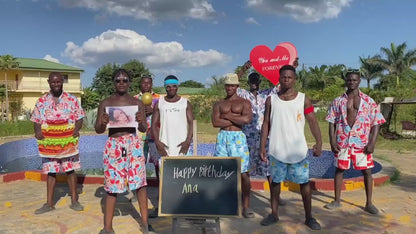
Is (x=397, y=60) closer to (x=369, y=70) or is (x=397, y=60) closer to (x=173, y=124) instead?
(x=369, y=70)

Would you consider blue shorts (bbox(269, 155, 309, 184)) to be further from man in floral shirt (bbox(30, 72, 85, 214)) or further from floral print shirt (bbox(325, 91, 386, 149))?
man in floral shirt (bbox(30, 72, 85, 214))

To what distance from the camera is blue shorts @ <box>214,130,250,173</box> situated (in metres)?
4.28

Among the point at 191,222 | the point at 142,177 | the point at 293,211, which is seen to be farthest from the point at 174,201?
the point at 293,211

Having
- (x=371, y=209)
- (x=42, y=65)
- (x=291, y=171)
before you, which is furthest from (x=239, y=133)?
(x=42, y=65)

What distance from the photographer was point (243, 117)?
4258mm

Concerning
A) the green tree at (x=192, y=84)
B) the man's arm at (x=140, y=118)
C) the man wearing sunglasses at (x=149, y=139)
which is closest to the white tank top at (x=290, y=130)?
the man's arm at (x=140, y=118)

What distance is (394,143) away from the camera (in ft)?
42.4

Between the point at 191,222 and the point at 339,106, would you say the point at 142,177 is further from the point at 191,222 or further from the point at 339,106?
the point at 339,106

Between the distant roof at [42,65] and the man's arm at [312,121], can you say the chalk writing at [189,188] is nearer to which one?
the man's arm at [312,121]

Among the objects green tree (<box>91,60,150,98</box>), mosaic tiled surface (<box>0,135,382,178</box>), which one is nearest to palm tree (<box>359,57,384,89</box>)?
green tree (<box>91,60,150,98</box>)

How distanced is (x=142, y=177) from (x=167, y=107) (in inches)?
34.9

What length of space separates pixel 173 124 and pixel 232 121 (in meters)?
0.70

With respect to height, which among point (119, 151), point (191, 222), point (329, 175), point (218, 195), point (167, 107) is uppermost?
point (167, 107)

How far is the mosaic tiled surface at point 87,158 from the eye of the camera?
9.56 m
